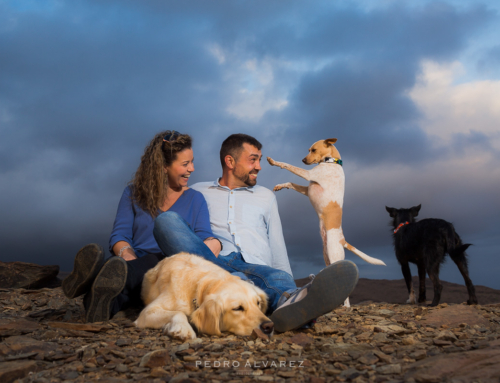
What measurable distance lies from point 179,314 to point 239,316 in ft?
1.67

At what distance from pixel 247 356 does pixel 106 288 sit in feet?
5.50

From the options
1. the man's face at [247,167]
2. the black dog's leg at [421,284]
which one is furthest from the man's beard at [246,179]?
the black dog's leg at [421,284]

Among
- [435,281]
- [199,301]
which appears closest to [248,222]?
[199,301]

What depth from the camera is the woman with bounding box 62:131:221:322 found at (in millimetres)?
3344

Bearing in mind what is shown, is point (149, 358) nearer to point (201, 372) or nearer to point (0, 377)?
point (201, 372)

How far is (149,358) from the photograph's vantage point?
2199 millimetres

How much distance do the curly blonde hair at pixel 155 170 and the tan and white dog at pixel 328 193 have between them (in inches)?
76.7

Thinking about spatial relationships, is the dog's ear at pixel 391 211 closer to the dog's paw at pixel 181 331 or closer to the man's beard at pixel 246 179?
the man's beard at pixel 246 179

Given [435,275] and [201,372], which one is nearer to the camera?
[201,372]

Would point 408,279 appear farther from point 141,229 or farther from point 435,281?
point 141,229

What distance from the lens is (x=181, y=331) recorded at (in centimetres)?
270

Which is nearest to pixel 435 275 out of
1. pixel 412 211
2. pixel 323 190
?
pixel 412 211

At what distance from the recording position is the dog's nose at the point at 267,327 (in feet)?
8.88

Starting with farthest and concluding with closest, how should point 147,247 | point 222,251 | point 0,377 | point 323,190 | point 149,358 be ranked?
point 323,190
point 222,251
point 147,247
point 149,358
point 0,377
